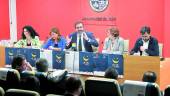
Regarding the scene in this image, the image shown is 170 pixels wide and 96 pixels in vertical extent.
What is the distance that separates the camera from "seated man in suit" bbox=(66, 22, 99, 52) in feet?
21.9

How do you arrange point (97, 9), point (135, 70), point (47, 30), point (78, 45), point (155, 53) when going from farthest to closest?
point (47, 30), point (97, 9), point (78, 45), point (155, 53), point (135, 70)

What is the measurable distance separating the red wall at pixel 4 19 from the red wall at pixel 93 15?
288mm

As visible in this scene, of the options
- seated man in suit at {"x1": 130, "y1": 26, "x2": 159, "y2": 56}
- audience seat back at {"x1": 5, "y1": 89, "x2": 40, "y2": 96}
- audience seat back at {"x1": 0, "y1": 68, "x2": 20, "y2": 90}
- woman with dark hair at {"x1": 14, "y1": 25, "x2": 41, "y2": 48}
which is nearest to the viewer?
audience seat back at {"x1": 5, "y1": 89, "x2": 40, "y2": 96}

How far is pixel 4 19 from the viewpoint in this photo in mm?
9695

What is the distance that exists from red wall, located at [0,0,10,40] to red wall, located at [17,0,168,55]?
11.3 inches

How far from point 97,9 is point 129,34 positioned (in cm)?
97

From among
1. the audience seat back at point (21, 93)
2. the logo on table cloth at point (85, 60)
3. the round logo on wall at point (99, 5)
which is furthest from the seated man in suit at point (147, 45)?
the audience seat back at point (21, 93)

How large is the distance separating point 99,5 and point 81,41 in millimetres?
1963

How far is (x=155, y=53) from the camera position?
619 centimetres

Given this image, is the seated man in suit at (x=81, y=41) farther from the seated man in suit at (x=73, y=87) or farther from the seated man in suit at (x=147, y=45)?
the seated man in suit at (x=73, y=87)

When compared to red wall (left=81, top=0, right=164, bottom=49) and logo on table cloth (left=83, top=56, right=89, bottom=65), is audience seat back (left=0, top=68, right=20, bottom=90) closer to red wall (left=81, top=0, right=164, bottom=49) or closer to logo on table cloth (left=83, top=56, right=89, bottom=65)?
logo on table cloth (left=83, top=56, right=89, bottom=65)

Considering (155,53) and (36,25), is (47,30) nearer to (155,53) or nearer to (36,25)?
(36,25)

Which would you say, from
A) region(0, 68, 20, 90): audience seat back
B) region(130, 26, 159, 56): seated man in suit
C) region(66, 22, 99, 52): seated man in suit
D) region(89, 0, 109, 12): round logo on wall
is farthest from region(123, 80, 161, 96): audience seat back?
region(89, 0, 109, 12): round logo on wall

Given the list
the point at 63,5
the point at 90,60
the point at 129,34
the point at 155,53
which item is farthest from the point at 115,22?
the point at 90,60
